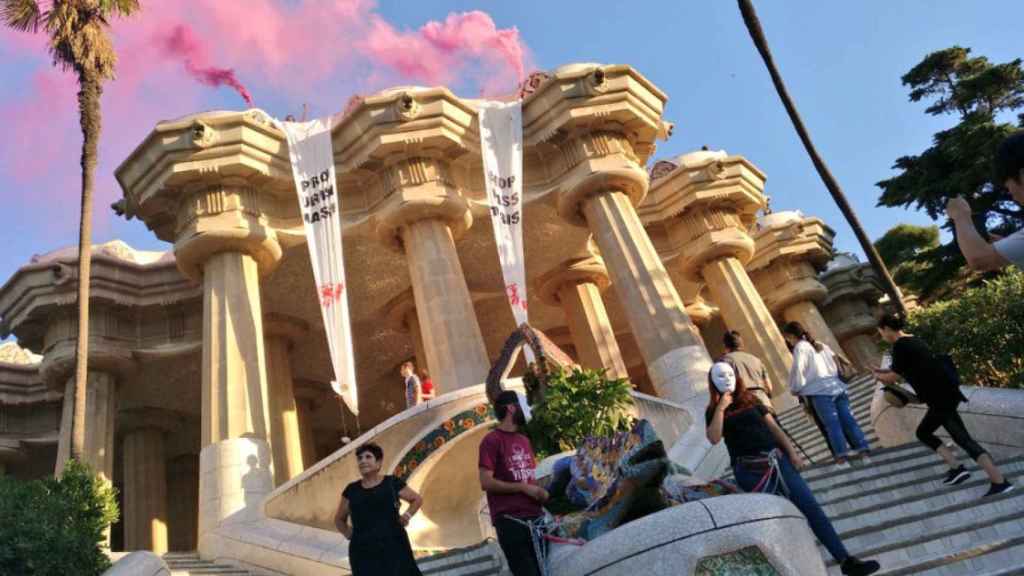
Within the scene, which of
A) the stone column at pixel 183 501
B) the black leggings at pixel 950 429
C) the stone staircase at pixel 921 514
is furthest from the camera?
the stone column at pixel 183 501

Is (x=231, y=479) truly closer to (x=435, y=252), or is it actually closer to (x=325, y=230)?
(x=325, y=230)

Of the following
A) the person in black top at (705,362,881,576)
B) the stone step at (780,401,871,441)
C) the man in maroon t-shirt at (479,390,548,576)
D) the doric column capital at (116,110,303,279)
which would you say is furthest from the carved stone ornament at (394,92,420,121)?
the man in maroon t-shirt at (479,390,548,576)

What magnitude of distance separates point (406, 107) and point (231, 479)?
10087 mm

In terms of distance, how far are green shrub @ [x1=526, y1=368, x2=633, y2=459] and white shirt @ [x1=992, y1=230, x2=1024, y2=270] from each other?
6.82m

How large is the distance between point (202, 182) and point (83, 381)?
6.06 meters

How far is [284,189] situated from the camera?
19641mm

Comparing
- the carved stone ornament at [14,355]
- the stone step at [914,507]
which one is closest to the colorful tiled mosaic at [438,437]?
the stone step at [914,507]

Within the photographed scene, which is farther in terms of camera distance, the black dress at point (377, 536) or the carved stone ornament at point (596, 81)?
the carved stone ornament at point (596, 81)

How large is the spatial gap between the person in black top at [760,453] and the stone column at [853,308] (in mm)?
32027

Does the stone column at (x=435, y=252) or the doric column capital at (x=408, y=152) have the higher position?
the doric column capital at (x=408, y=152)

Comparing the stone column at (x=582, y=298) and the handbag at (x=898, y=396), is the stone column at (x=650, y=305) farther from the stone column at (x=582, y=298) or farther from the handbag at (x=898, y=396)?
the handbag at (x=898, y=396)

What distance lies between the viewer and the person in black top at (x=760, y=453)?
4.87 meters

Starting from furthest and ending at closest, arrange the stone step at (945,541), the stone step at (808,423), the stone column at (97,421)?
the stone column at (97,421) → the stone step at (808,423) → the stone step at (945,541)

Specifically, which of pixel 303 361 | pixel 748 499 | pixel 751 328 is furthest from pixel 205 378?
pixel 751 328
